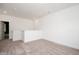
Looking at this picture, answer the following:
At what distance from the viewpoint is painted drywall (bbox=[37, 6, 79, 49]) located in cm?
348

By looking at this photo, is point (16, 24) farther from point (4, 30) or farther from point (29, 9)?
point (29, 9)

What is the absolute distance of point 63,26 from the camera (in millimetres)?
3918

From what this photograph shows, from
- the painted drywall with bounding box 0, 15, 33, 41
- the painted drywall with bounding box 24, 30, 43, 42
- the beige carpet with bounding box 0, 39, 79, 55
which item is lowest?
the beige carpet with bounding box 0, 39, 79, 55

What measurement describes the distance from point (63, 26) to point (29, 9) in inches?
66.3

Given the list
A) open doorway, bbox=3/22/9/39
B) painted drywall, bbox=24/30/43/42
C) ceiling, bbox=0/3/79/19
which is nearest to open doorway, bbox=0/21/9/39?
open doorway, bbox=3/22/9/39

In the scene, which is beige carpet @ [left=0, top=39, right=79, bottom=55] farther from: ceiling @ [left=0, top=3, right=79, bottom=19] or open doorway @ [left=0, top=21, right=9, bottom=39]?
ceiling @ [left=0, top=3, right=79, bottom=19]

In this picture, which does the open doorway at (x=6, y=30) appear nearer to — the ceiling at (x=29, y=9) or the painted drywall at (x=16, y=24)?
the painted drywall at (x=16, y=24)

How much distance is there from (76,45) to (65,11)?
1434 mm

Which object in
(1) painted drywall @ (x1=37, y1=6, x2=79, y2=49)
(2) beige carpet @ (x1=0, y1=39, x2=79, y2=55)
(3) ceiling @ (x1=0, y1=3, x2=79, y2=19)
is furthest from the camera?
(1) painted drywall @ (x1=37, y1=6, x2=79, y2=49)

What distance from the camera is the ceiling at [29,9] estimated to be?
3062mm

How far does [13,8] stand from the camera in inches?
125

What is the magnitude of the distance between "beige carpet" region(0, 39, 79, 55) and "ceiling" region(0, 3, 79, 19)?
1.03 meters
